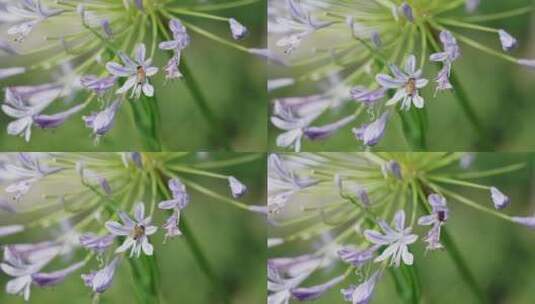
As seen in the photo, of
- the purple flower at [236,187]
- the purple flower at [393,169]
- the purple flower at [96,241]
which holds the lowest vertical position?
the purple flower at [96,241]

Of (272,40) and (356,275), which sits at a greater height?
(272,40)

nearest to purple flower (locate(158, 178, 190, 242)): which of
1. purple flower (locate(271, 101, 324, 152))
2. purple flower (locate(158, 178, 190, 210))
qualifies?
purple flower (locate(158, 178, 190, 210))

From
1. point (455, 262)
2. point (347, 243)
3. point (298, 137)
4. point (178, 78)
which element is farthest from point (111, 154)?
point (455, 262)

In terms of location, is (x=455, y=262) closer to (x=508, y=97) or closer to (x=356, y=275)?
(x=356, y=275)

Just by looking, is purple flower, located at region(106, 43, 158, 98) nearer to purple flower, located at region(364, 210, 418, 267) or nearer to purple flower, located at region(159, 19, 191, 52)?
purple flower, located at region(159, 19, 191, 52)

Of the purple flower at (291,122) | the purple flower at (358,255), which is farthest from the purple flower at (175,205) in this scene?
the purple flower at (358,255)

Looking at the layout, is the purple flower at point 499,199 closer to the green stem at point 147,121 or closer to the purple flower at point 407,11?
the purple flower at point 407,11

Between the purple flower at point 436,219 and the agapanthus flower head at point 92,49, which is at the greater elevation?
the agapanthus flower head at point 92,49
